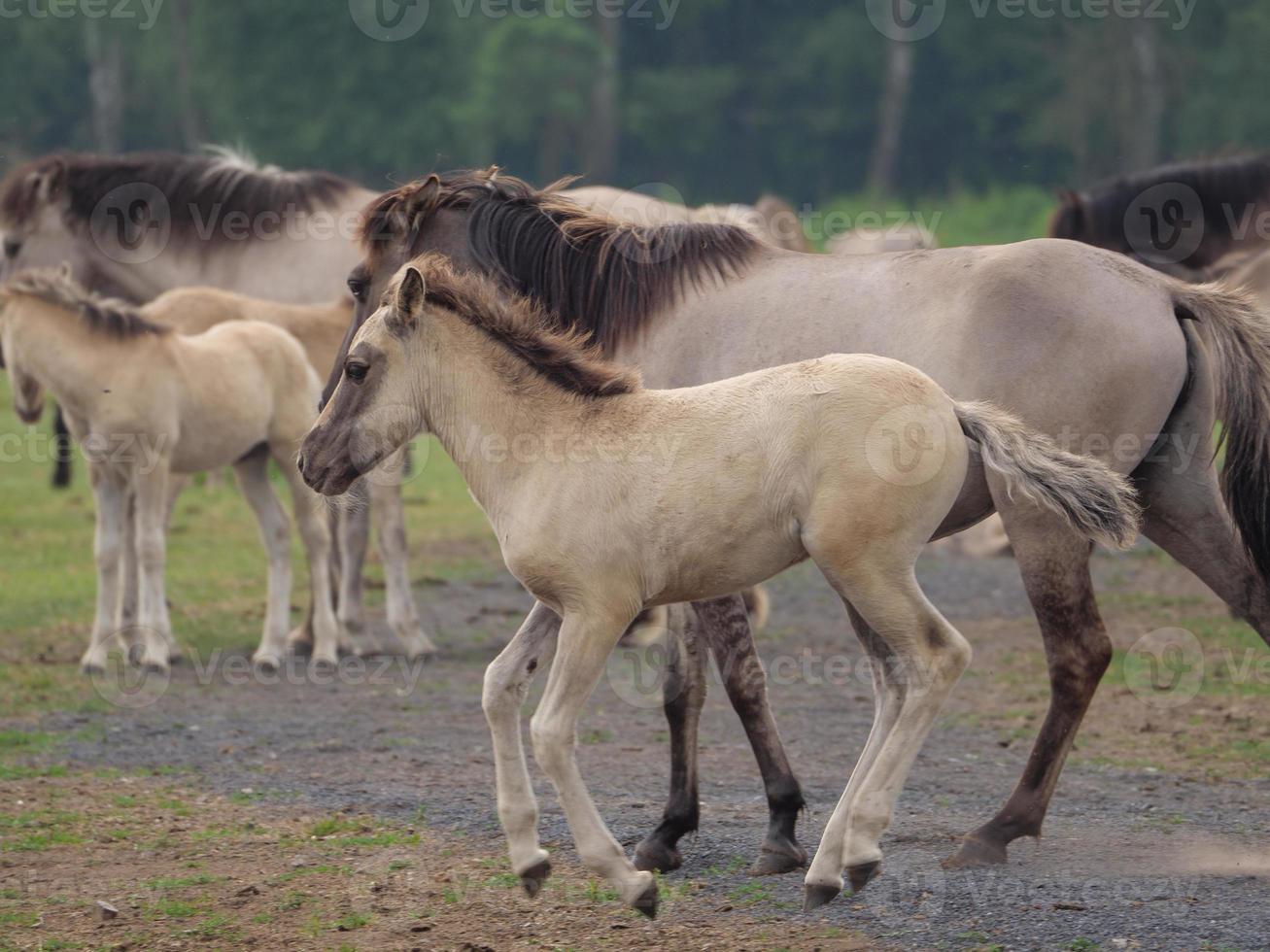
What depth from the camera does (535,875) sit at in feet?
14.9

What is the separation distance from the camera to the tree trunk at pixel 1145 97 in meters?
36.7

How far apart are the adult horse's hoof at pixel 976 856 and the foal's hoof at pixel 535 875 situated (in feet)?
4.89

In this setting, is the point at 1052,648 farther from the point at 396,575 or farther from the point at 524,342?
the point at 396,575

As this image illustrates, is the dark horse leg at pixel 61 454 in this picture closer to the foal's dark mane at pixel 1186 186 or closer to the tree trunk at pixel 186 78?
the foal's dark mane at pixel 1186 186

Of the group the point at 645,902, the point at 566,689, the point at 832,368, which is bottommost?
the point at 645,902

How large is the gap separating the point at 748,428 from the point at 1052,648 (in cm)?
167

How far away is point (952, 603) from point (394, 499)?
3763mm

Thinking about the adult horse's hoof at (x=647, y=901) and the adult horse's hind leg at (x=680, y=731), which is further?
the adult horse's hind leg at (x=680, y=731)

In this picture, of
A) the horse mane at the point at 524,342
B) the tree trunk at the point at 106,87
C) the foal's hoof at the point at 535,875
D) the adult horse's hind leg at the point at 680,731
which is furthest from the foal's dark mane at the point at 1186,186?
the tree trunk at the point at 106,87

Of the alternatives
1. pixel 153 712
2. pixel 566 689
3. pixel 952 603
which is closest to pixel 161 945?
pixel 566 689

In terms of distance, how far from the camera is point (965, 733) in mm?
7664

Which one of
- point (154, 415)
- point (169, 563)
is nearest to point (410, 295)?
point (154, 415)

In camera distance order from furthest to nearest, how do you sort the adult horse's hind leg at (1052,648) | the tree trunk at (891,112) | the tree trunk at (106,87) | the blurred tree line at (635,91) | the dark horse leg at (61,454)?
the tree trunk at (106,87), the tree trunk at (891,112), the blurred tree line at (635,91), the dark horse leg at (61,454), the adult horse's hind leg at (1052,648)

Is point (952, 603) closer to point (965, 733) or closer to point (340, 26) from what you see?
point (965, 733)
